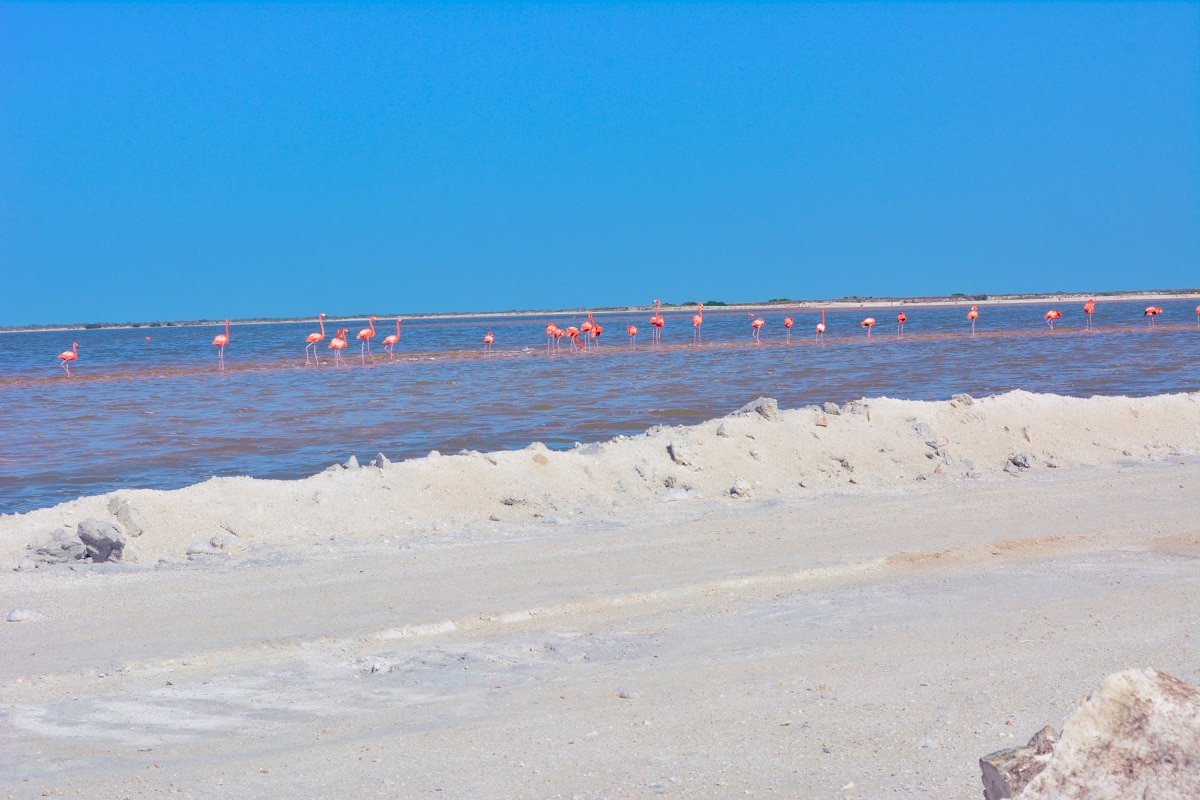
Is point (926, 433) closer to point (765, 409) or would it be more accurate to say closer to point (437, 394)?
point (765, 409)

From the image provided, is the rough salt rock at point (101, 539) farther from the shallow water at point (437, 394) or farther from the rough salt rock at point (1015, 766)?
the rough salt rock at point (1015, 766)

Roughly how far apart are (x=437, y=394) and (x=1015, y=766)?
16.8 metres

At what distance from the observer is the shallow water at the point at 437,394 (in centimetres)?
1118

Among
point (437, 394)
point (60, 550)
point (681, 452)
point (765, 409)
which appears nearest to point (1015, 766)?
point (60, 550)

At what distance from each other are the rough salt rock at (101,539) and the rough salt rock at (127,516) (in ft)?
0.64

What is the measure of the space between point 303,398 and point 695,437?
36.7 feet

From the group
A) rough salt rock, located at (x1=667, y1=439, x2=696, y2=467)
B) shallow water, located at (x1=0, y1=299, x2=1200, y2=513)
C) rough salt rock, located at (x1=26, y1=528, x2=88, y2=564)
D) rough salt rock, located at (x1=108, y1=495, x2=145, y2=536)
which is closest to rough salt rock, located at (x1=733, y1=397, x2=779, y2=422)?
rough salt rock, located at (x1=667, y1=439, x2=696, y2=467)

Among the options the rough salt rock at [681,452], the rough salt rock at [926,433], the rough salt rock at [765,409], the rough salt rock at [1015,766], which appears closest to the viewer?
the rough salt rock at [1015,766]

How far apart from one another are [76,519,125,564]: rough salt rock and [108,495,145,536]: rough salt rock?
0.20 meters

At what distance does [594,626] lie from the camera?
4914mm

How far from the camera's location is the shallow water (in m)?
11.2

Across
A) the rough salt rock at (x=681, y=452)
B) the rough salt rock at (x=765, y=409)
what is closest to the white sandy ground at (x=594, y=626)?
the rough salt rock at (x=681, y=452)

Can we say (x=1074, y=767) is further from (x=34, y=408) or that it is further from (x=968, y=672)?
(x=34, y=408)

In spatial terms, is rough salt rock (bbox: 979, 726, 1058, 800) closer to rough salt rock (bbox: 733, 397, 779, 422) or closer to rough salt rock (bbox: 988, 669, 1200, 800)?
rough salt rock (bbox: 988, 669, 1200, 800)
